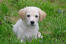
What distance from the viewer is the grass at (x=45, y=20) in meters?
6.63

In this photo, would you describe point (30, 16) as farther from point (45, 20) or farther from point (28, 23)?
point (45, 20)

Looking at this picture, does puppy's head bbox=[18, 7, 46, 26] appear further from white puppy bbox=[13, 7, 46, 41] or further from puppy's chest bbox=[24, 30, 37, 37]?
puppy's chest bbox=[24, 30, 37, 37]

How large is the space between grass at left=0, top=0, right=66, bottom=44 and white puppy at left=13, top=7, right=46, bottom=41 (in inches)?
8.7

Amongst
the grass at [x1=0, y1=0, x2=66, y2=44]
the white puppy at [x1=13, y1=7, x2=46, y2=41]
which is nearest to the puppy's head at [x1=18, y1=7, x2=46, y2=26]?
the white puppy at [x1=13, y1=7, x2=46, y2=41]

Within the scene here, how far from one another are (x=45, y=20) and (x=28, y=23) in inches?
73.8

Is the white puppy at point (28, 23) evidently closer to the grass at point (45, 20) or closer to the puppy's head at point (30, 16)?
the puppy's head at point (30, 16)

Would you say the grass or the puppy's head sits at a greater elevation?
the puppy's head

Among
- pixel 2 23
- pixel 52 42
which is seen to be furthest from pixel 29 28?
pixel 52 42

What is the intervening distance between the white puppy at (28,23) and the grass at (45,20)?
0.73 feet

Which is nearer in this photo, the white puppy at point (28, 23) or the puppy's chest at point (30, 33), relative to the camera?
Answer: the white puppy at point (28, 23)

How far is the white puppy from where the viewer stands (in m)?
6.21

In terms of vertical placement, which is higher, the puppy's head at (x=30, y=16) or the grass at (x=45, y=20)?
the puppy's head at (x=30, y=16)

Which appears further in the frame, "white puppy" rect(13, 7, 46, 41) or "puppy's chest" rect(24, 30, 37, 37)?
"puppy's chest" rect(24, 30, 37, 37)

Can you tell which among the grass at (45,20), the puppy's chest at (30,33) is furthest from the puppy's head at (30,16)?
the grass at (45,20)
